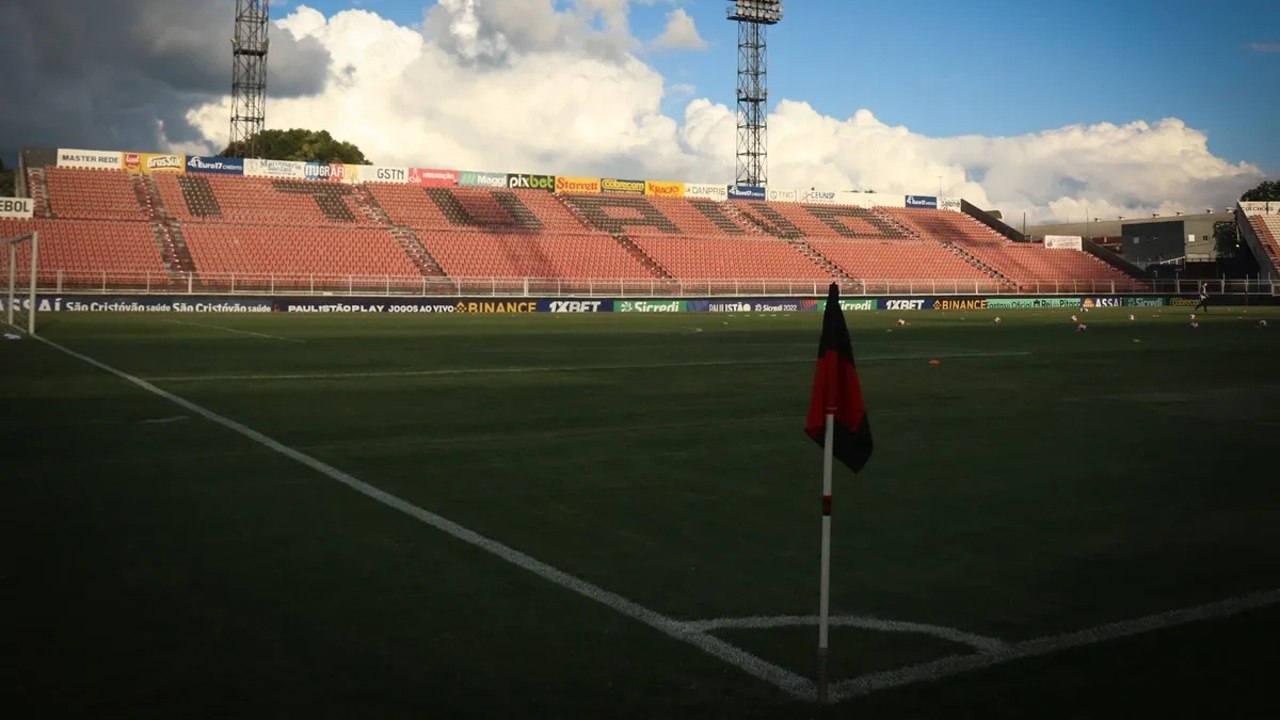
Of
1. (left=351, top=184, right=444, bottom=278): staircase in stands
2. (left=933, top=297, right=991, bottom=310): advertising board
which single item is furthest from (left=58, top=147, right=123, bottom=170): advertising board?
(left=933, top=297, right=991, bottom=310): advertising board

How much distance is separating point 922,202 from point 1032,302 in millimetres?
20316

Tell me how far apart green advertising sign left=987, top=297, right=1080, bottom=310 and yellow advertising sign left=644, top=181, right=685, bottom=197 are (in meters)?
23.3

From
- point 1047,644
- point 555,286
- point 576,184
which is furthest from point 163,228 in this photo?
point 1047,644

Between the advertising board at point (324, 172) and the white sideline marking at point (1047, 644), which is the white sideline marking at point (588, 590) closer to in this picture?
the white sideline marking at point (1047, 644)

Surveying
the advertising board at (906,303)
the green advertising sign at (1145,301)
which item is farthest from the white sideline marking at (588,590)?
the green advertising sign at (1145,301)

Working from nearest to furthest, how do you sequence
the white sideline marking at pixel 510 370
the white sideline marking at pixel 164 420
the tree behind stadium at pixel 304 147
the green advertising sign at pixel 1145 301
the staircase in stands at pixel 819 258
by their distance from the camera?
1. the white sideline marking at pixel 164 420
2. the white sideline marking at pixel 510 370
3. the staircase in stands at pixel 819 258
4. the green advertising sign at pixel 1145 301
5. the tree behind stadium at pixel 304 147

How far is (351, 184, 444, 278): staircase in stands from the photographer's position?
59469 millimetres

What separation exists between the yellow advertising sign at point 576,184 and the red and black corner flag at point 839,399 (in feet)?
234

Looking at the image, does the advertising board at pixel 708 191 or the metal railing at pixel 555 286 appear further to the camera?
the advertising board at pixel 708 191

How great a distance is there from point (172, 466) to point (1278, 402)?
1478cm

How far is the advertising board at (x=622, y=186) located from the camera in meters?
76.8

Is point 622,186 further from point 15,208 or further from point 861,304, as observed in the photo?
point 15,208

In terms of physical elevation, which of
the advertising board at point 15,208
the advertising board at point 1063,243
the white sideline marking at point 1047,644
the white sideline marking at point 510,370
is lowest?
the white sideline marking at point 1047,644

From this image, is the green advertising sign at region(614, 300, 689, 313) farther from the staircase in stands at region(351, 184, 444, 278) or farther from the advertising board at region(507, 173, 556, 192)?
the advertising board at region(507, 173, 556, 192)
